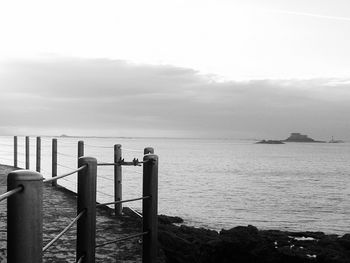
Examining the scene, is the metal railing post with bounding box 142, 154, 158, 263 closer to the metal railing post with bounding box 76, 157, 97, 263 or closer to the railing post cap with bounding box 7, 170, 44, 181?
the metal railing post with bounding box 76, 157, 97, 263

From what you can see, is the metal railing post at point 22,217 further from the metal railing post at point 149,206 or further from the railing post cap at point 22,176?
the metal railing post at point 149,206

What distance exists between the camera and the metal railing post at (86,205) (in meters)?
2.92

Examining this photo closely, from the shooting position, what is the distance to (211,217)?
25.0 m

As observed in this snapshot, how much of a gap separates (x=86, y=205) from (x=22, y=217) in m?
1.35

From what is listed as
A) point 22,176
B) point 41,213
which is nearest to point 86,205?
point 41,213

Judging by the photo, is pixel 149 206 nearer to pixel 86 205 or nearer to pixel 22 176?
pixel 86 205

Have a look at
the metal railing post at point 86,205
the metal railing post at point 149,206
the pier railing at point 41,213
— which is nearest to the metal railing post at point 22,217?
the pier railing at point 41,213

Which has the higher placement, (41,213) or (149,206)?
(41,213)

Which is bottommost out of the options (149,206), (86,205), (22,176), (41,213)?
(149,206)

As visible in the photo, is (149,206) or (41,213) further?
(149,206)

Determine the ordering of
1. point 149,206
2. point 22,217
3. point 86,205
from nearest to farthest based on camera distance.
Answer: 1. point 22,217
2. point 86,205
3. point 149,206

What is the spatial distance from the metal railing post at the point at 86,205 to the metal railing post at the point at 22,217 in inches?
50.7

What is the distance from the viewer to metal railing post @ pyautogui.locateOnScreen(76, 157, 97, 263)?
2.92 metres

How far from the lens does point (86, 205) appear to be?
2932mm
